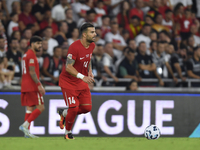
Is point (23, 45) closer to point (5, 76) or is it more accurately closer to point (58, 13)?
point (5, 76)

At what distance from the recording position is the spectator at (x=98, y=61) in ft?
35.5

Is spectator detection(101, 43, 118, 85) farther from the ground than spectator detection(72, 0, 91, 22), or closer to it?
closer to it

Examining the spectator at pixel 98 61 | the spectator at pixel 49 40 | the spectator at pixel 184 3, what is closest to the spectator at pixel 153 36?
the spectator at pixel 98 61

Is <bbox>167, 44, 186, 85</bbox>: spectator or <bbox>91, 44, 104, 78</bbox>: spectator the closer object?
<bbox>91, 44, 104, 78</bbox>: spectator

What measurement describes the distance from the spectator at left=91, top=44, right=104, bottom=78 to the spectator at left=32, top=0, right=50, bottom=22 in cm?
231

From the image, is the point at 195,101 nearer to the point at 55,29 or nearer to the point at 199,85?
the point at 199,85

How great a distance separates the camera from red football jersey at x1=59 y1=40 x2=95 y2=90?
7078 millimetres

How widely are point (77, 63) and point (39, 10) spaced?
5.48 m

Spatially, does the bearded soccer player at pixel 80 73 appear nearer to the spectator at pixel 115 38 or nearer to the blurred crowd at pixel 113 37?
the blurred crowd at pixel 113 37

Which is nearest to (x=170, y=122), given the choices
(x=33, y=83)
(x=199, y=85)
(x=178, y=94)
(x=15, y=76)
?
(x=178, y=94)

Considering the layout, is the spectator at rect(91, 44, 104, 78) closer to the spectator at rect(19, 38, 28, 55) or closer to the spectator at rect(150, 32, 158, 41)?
the spectator at rect(19, 38, 28, 55)

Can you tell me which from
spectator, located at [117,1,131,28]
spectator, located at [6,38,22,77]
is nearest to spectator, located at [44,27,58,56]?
spectator, located at [6,38,22,77]

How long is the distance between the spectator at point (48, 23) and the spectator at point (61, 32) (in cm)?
26

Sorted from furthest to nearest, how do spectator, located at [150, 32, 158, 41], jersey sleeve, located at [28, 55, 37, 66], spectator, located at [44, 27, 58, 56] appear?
spectator, located at [150, 32, 158, 41], spectator, located at [44, 27, 58, 56], jersey sleeve, located at [28, 55, 37, 66]
